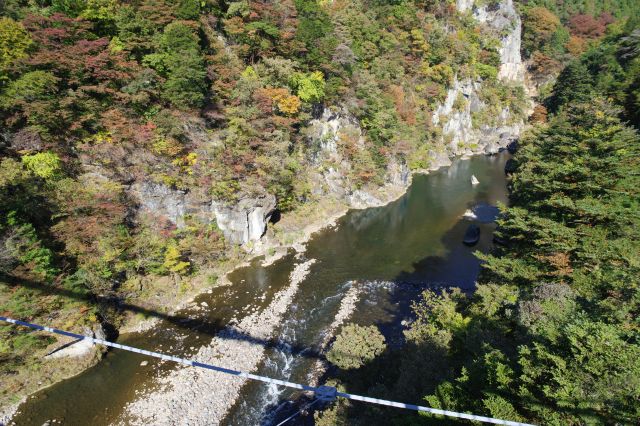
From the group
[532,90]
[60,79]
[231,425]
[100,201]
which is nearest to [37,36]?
→ [60,79]

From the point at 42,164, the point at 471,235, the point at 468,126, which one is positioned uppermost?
the point at 468,126

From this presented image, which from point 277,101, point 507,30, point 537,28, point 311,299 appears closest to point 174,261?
point 311,299

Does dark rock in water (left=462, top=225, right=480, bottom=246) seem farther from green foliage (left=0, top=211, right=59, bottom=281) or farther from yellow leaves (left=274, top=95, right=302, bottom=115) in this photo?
green foliage (left=0, top=211, right=59, bottom=281)

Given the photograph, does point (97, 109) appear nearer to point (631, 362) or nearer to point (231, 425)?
point (231, 425)

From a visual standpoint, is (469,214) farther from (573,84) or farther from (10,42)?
(573,84)

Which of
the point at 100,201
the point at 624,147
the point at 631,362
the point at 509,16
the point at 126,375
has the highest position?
the point at 509,16

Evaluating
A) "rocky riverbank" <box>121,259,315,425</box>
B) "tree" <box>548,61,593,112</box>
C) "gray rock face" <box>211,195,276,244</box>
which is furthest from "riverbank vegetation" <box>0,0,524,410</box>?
"tree" <box>548,61,593,112</box>

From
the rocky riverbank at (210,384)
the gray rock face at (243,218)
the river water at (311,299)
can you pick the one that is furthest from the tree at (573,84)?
the rocky riverbank at (210,384)
